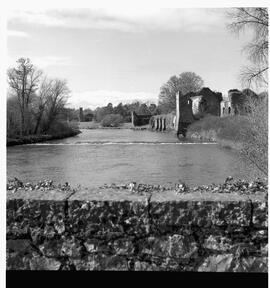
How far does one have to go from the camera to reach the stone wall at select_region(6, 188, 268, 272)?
2.18 m

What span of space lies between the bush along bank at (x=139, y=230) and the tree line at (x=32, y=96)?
279 cm

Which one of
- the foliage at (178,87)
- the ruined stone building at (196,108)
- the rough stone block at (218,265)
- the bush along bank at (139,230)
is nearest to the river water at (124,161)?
the ruined stone building at (196,108)

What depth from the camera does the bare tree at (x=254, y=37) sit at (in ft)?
12.5

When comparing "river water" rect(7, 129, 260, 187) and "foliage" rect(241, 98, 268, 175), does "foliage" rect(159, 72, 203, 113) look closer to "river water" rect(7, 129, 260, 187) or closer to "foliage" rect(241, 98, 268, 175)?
"foliage" rect(241, 98, 268, 175)

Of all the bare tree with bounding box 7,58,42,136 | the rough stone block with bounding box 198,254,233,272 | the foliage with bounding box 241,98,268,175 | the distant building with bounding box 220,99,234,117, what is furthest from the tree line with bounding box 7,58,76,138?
the distant building with bounding box 220,99,234,117

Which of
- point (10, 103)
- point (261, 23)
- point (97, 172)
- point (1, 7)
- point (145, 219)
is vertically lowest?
point (97, 172)

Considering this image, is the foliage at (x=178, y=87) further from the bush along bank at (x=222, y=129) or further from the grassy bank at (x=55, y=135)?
the grassy bank at (x=55, y=135)

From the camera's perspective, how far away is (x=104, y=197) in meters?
2.24

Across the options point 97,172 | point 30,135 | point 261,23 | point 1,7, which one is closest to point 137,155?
point 97,172

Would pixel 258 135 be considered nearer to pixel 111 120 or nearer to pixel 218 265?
pixel 111 120

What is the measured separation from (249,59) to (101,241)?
135 inches

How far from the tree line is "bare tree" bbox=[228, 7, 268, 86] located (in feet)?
7.30

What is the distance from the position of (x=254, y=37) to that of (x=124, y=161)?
9.69m
